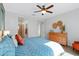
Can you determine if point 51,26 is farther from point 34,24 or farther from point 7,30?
point 7,30

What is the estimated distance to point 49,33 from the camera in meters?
2.09

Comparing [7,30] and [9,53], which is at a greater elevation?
[7,30]

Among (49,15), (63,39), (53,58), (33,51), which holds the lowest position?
(53,58)

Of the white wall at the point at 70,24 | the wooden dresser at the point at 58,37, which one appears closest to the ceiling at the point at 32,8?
the white wall at the point at 70,24

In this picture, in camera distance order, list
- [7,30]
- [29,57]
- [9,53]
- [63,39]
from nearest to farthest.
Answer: [9,53]
[29,57]
[7,30]
[63,39]

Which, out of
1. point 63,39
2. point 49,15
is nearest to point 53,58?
point 63,39

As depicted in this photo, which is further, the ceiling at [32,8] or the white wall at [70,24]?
the white wall at [70,24]

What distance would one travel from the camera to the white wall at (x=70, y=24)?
2.00 meters

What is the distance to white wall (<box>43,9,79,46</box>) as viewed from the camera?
6.57ft

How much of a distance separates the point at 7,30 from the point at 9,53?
0.63 meters

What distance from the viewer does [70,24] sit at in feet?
6.94

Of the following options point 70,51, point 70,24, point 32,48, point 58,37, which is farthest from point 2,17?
point 70,51

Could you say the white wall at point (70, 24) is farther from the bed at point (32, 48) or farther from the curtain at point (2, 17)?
the curtain at point (2, 17)

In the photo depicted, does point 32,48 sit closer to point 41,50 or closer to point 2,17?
point 41,50
